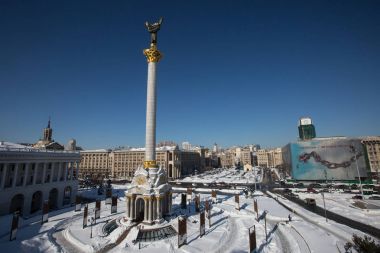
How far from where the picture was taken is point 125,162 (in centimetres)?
12206

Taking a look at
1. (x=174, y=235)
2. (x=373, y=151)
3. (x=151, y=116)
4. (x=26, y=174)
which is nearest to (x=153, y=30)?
(x=151, y=116)

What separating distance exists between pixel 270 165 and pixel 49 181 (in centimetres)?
17371

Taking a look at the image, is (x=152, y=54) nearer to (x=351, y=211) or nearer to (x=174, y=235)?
(x=174, y=235)

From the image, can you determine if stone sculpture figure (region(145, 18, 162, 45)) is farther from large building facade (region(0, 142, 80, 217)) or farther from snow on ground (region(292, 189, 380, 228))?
snow on ground (region(292, 189, 380, 228))

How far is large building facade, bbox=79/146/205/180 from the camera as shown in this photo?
117 m

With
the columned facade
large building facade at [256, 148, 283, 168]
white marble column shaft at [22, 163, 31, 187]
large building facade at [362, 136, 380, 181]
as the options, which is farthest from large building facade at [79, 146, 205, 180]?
large building facade at [362, 136, 380, 181]

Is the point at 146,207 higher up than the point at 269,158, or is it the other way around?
the point at 269,158

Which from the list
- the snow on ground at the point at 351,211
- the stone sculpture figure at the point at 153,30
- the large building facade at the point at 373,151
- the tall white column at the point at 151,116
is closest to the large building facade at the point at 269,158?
the large building facade at the point at 373,151

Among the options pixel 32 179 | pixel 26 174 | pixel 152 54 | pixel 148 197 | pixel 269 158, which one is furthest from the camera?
pixel 269 158

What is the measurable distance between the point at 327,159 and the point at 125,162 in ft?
321

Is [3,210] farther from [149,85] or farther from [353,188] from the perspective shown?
[353,188]

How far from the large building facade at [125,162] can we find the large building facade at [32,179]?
59.1 meters

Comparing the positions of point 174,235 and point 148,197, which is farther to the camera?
point 148,197

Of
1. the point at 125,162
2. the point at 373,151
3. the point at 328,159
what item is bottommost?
the point at 328,159
